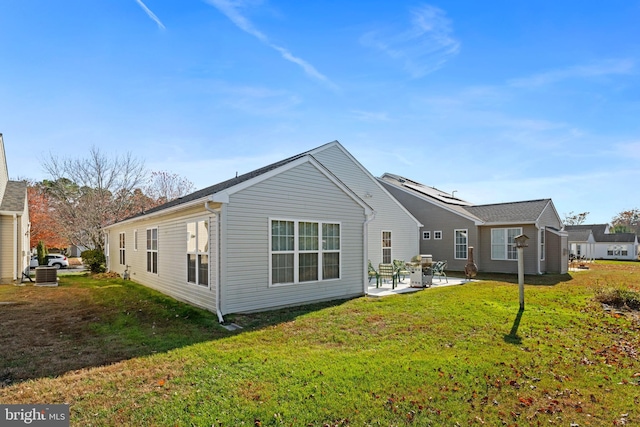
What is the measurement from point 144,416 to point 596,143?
19352 millimetres

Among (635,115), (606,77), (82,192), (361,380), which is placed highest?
(606,77)

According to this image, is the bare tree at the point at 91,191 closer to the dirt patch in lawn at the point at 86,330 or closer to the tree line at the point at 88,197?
the tree line at the point at 88,197

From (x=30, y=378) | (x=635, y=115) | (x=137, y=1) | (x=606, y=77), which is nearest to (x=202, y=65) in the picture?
(x=137, y=1)

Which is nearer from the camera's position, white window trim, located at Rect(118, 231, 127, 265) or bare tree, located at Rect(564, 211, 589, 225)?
white window trim, located at Rect(118, 231, 127, 265)

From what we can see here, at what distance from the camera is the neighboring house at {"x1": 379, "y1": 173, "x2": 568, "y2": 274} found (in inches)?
712

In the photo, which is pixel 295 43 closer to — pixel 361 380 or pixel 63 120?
pixel 361 380

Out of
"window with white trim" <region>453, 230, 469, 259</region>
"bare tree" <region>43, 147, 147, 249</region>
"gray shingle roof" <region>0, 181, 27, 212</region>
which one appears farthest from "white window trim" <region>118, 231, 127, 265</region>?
"window with white trim" <region>453, 230, 469, 259</region>

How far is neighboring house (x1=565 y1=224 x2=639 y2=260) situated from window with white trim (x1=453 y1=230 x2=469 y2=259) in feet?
93.6

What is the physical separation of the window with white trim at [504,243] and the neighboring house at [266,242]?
11.5 metres

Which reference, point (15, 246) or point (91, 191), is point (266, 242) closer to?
point (15, 246)

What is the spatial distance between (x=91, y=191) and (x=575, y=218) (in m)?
73.8

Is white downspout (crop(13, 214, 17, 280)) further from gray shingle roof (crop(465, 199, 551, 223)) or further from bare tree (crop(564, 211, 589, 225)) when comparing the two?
bare tree (crop(564, 211, 589, 225))

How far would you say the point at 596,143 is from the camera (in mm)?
15219

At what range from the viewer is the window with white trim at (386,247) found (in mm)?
16844
